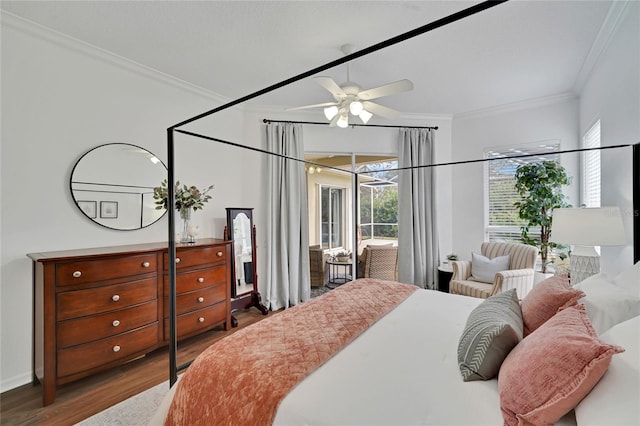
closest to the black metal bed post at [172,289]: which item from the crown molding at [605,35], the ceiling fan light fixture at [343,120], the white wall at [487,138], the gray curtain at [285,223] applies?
the ceiling fan light fixture at [343,120]

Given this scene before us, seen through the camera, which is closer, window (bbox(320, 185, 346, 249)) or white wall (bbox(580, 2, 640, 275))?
white wall (bbox(580, 2, 640, 275))

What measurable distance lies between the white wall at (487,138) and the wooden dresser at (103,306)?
3700mm

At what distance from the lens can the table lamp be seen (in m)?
2.04

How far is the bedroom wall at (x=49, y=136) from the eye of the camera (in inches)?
90.5

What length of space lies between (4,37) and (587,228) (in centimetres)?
446

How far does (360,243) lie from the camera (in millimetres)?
6609

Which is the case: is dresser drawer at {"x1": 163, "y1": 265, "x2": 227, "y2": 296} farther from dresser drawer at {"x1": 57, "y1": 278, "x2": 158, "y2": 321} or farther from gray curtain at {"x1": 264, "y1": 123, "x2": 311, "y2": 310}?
gray curtain at {"x1": 264, "y1": 123, "x2": 311, "y2": 310}

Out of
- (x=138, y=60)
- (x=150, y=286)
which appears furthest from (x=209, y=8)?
(x=150, y=286)

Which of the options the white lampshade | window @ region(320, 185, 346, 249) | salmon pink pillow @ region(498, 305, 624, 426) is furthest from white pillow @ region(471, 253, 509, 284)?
window @ region(320, 185, 346, 249)

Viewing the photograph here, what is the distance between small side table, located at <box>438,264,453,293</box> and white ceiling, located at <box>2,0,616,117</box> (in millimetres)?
2358

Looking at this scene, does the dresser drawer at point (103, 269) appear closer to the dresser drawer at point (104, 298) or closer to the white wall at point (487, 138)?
the dresser drawer at point (104, 298)

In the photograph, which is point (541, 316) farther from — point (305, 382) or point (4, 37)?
point (4, 37)

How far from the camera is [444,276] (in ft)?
13.9

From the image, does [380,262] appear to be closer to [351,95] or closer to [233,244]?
[233,244]
